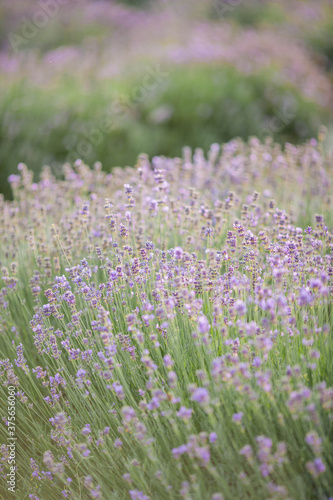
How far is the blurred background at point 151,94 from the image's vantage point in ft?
18.9

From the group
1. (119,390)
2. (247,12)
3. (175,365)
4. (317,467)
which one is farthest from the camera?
(247,12)

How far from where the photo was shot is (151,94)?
672cm

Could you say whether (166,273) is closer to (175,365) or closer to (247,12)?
(175,365)

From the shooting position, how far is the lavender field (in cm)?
160

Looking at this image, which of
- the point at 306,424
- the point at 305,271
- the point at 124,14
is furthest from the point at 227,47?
the point at 306,424

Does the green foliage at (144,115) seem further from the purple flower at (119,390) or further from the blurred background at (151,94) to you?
the purple flower at (119,390)

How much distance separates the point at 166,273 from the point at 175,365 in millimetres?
444

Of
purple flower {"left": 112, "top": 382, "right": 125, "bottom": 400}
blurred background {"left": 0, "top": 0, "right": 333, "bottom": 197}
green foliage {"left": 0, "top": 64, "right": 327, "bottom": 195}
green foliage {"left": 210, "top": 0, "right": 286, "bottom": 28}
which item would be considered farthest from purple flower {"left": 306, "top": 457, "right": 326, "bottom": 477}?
green foliage {"left": 210, "top": 0, "right": 286, "bottom": 28}

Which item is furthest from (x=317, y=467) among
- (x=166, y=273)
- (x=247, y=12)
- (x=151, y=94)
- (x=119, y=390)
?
(x=247, y=12)

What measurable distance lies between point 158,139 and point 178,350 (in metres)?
4.58

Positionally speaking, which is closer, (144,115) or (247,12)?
(144,115)

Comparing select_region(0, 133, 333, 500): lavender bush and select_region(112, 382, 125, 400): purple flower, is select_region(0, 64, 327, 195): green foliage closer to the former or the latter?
select_region(0, 133, 333, 500): lavender bush

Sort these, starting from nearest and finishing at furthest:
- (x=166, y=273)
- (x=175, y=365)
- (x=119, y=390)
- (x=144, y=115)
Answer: (x=119, y=390)
(x=175, y=365)
(x=166, y=273)
(x=144, y=115)

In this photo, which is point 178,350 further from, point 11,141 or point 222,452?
point 11,141
